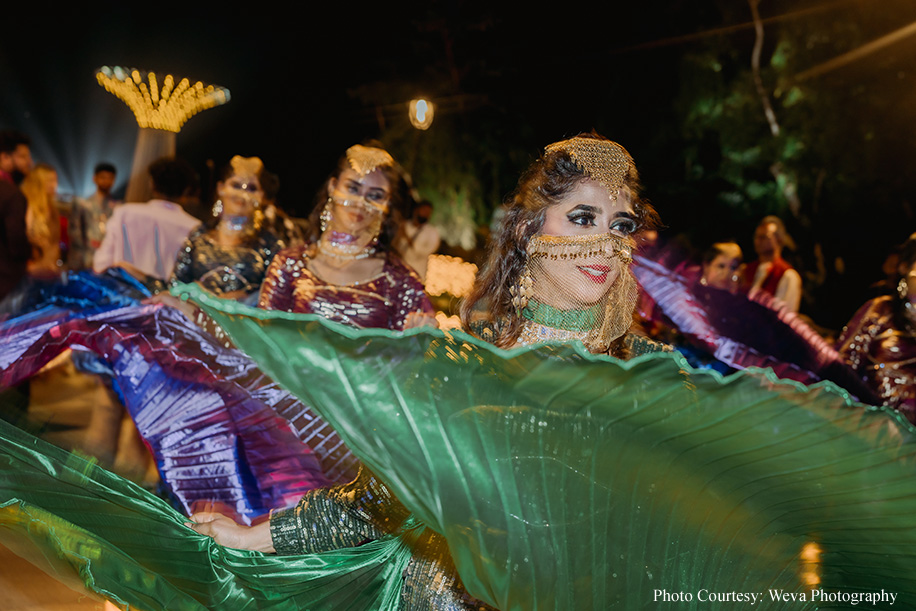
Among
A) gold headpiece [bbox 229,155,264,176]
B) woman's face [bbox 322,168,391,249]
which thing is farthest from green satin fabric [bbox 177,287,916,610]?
gold headpiece [bbox 229,155,264,176]

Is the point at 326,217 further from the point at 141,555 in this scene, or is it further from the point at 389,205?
the point at 141,555

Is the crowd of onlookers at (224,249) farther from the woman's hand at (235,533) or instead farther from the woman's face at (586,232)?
the woman's hand at (235,533)

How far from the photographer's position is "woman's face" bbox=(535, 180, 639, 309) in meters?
1.55

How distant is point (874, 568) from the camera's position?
0.80 m

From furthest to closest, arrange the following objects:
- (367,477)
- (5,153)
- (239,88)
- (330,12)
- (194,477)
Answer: (239,88) < (330,12) < (5,153) < (194,477) < (367,477)

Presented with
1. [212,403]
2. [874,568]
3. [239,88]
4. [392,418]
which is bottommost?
[212,403]

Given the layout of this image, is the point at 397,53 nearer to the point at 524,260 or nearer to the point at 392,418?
the point at 524,260

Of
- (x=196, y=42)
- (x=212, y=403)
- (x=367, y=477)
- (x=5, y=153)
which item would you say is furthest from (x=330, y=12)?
(x=367, y=477)

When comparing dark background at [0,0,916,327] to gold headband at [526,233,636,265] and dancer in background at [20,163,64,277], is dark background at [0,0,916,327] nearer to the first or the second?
dancer in background at [20,163,64,277]

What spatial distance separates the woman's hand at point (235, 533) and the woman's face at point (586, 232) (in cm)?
79

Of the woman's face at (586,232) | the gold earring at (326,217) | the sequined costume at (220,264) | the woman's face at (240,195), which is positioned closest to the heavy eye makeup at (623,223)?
the woman's face at (586,232)

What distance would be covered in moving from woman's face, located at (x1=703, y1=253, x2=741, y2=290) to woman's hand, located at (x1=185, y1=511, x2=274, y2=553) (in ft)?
12.9

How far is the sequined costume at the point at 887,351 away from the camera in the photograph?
3564mm

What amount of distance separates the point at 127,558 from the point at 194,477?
4.16 feet
